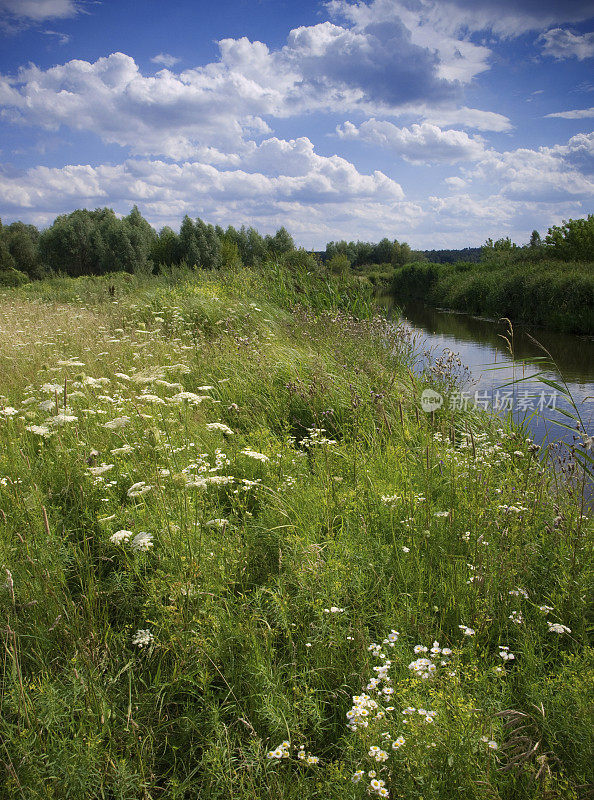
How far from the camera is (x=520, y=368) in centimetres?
1027

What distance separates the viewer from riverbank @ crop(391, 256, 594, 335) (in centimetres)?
1770

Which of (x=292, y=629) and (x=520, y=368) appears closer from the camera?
(x=292, y=629)

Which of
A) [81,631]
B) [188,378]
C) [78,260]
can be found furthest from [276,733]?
[78,260]

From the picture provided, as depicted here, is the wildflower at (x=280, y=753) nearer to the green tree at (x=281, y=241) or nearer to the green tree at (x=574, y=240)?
the green tree at (x=574, y=240)

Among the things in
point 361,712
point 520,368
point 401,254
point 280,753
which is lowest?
point 280,753

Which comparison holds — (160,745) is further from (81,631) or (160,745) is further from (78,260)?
(78,260)

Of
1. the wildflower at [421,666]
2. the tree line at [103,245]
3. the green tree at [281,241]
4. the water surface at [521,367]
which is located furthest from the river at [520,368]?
the green tree at [281,241]

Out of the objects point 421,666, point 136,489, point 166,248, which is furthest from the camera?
point 166,248

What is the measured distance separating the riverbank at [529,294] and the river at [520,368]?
87 centimetres

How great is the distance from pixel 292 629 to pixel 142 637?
0.66 m

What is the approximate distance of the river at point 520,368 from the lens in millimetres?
6004

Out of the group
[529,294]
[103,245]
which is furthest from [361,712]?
[103,245]

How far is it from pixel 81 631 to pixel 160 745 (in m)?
0.62

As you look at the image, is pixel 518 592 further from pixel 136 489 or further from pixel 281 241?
pixel 281 241
